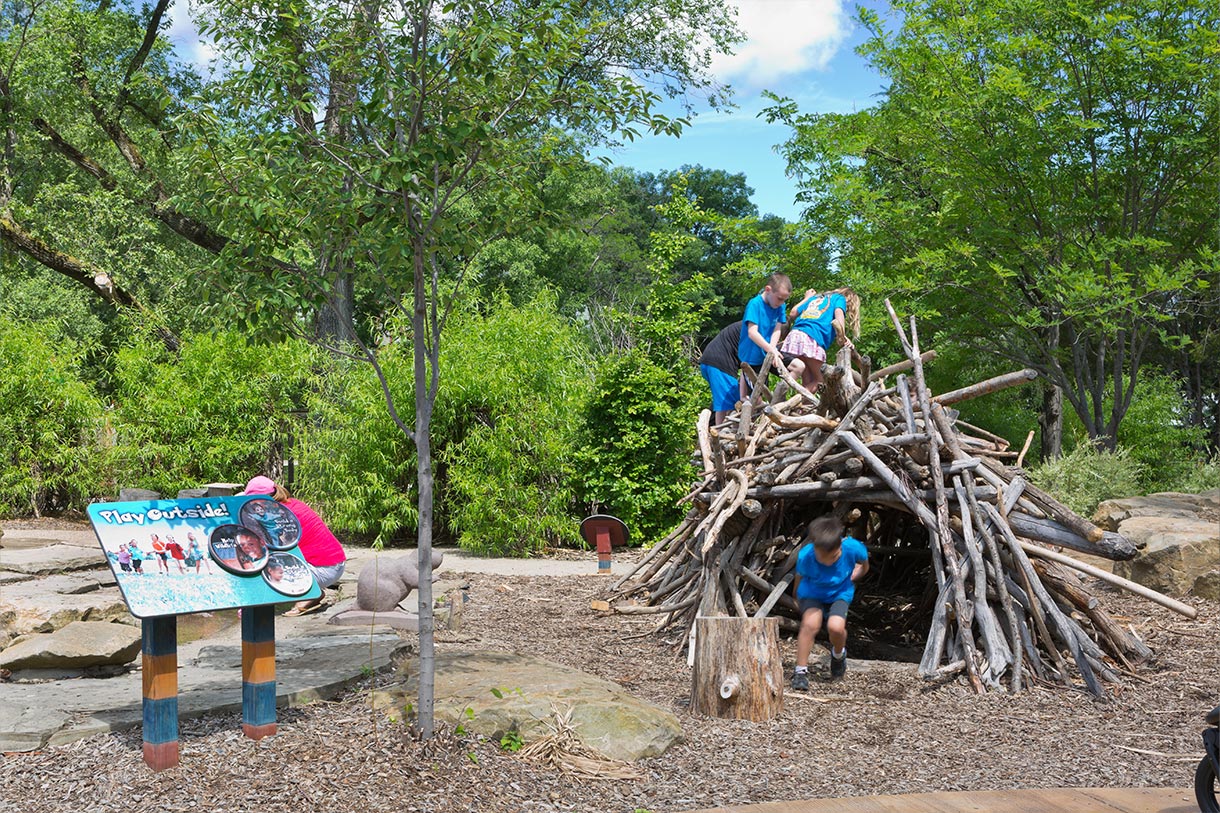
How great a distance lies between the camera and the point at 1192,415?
26.5 meters

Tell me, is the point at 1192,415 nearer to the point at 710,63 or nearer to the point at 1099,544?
the point at 710,63

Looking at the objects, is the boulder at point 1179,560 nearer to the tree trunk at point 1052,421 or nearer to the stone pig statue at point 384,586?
the stone pig statue at point 384,586

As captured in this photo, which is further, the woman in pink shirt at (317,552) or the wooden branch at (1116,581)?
the woman in pink shirt at (317,552)

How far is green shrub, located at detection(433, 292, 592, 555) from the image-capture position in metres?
13.1

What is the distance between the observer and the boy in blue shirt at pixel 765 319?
855 cm

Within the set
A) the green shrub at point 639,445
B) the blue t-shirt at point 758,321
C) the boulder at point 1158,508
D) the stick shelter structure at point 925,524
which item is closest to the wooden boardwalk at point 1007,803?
the stick shelter structure at point 925,524

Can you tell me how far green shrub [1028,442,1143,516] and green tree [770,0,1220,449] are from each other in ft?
4.73

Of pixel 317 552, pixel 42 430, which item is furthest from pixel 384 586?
pixel 42 430

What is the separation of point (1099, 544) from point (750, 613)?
228cm

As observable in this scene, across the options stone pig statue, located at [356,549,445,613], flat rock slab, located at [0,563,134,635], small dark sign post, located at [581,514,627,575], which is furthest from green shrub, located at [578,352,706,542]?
flat rock slab, located at [0,563,134,635]

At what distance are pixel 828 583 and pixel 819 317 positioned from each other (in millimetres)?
2807

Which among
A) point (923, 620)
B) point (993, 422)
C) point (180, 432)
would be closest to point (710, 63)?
point (993, 422)

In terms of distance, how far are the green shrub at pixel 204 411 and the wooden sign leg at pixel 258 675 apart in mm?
10980

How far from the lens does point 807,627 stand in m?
6.30
